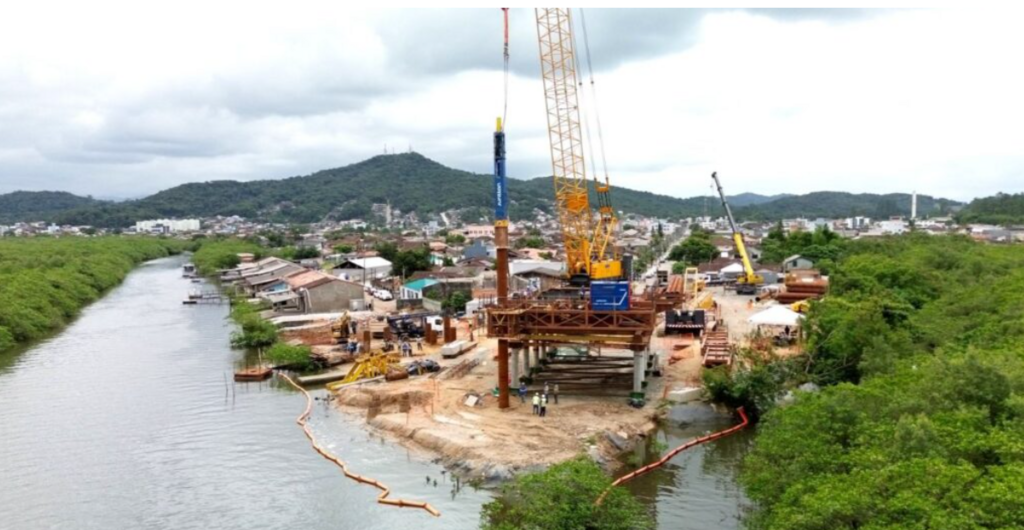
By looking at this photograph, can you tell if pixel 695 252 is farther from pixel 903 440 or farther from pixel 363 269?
pixel 903 440

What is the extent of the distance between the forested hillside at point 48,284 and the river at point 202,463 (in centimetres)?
945

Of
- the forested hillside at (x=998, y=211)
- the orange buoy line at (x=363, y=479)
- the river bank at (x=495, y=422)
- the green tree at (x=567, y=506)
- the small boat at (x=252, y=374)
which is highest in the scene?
the forested hillside at (x=998, y=211)

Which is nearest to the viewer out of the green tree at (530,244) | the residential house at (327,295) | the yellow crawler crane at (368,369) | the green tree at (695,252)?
the yellow crawler crane at (368,369)

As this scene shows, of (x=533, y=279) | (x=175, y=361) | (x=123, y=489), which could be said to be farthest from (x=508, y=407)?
(x=533, y=279)

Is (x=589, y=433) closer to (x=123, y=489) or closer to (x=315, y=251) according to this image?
(x=123, y=489)

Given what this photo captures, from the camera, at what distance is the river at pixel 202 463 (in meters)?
20.0

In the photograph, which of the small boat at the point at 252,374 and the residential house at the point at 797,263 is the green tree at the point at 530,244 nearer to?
the residential house at the point at 797,263

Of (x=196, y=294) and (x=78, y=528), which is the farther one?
(x=196, y=294)

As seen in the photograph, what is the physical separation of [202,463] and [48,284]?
4588 centimetres

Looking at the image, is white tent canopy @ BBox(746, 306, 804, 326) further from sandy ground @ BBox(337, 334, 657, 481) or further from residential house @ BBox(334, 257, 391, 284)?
residential house @ BBox(334, 257, 391, 284)

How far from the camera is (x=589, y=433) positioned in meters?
24.6

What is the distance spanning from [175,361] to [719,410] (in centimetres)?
3028

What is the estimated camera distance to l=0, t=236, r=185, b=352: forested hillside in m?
47.2

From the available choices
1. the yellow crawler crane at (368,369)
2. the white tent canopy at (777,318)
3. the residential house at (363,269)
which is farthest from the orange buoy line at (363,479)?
the residential house at (363,269)
